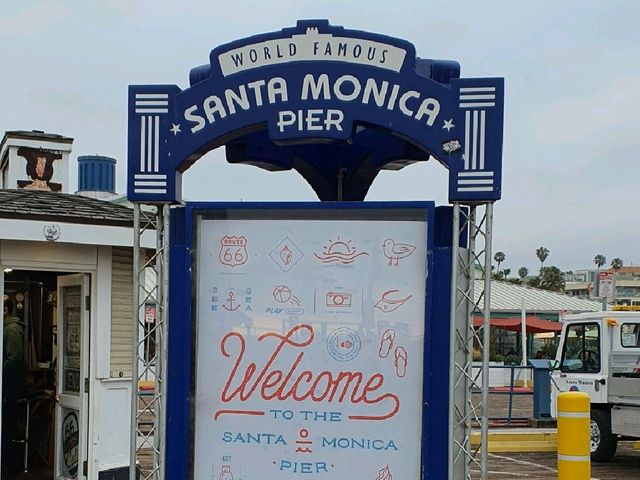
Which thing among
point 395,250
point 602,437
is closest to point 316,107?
point 395,250

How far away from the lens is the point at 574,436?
7.31 metres

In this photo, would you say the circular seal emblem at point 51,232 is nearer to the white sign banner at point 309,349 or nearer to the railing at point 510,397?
the white sign banner at point 309,349

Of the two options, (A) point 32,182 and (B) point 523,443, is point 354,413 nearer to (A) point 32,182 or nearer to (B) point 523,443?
(A) point 32,182

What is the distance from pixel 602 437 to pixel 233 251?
9745mm

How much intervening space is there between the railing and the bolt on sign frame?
21.6 ft

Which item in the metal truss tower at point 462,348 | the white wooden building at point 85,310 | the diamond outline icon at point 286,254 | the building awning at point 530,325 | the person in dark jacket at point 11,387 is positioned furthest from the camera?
the building awning at point 530,325

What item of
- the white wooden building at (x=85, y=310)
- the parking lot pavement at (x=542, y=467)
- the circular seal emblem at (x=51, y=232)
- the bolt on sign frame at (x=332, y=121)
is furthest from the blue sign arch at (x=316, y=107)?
the parking lot pavement at (x=542, y=467)

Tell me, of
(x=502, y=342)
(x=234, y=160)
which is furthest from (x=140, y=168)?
(x=502, y=342)

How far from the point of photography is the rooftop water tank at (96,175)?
24859 mm

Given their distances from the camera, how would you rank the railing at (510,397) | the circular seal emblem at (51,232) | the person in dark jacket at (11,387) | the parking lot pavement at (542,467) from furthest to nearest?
the railing at (510,397), the parking lot pavement at (542,467), the person in dark jacket at (11,387), the circular seal emblem at (51,232)

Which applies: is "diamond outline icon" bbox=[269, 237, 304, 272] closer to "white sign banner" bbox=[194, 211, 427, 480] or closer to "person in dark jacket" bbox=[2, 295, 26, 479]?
"white sign banner" bbox=[194, 211, 427, 480]

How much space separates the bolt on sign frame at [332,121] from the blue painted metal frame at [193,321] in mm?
64

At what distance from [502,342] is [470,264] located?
38.7m

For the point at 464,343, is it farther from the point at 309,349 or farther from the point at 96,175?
the point at 96,175
